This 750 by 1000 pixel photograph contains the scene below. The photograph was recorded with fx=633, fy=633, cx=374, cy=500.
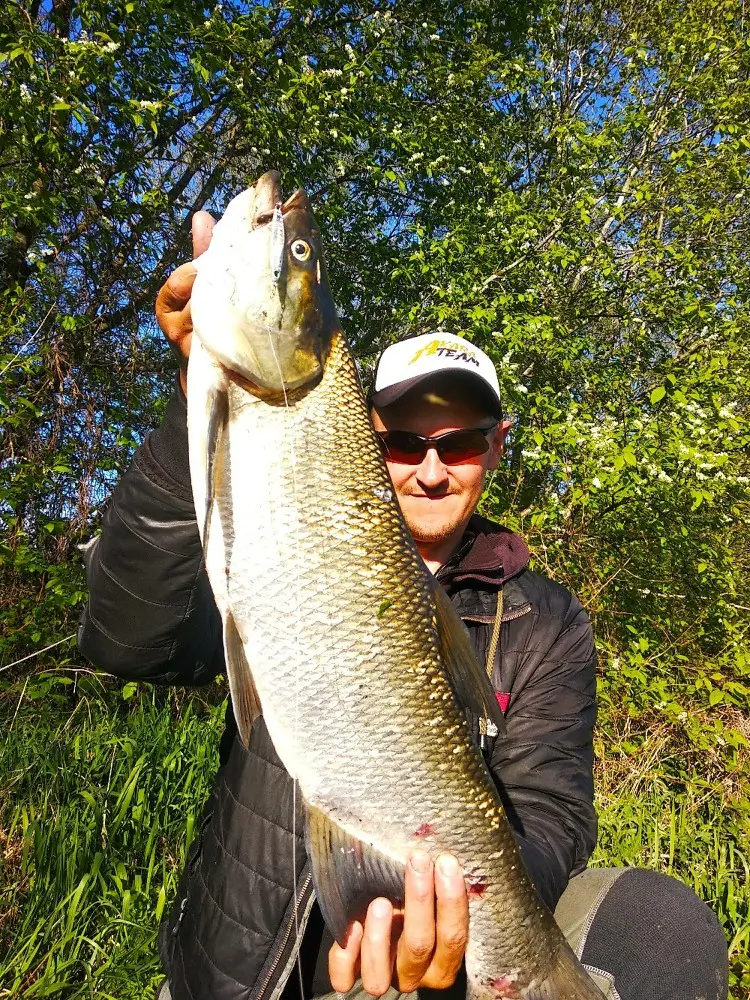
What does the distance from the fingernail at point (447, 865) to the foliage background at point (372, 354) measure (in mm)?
1736

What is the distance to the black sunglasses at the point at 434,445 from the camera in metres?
2.32

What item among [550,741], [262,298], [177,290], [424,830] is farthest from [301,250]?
[550,741]

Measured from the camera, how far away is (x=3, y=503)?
4.53 m

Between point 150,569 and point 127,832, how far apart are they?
186cm

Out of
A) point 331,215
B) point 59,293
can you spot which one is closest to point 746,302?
point 331,215

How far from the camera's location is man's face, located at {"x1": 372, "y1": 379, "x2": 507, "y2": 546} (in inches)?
91.4

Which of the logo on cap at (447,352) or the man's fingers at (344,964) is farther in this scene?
the logo on cap at (447,352)

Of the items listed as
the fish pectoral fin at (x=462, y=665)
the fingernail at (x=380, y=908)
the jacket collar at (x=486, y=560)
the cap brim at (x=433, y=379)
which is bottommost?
the fingernail at (x=380, y=908)

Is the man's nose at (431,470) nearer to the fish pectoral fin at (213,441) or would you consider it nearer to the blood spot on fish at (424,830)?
the fish pectoral fin at (213,441)

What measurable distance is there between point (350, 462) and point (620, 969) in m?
1.66

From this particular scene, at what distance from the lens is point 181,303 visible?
1.57 m

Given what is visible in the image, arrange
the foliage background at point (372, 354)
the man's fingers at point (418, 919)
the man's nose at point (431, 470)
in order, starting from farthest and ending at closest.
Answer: the foliage background at point (372, 354), the man's nose at point (431, 470), the man's fingers at point (418, 919)

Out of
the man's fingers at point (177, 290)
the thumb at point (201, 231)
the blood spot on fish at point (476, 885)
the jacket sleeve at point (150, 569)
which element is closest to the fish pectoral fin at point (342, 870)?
the blood spot on fish at point (476, 885)

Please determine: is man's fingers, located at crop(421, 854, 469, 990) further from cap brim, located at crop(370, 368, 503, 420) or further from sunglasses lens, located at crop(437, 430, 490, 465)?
cap brim, located at crop(370, 368, 503, 420)
